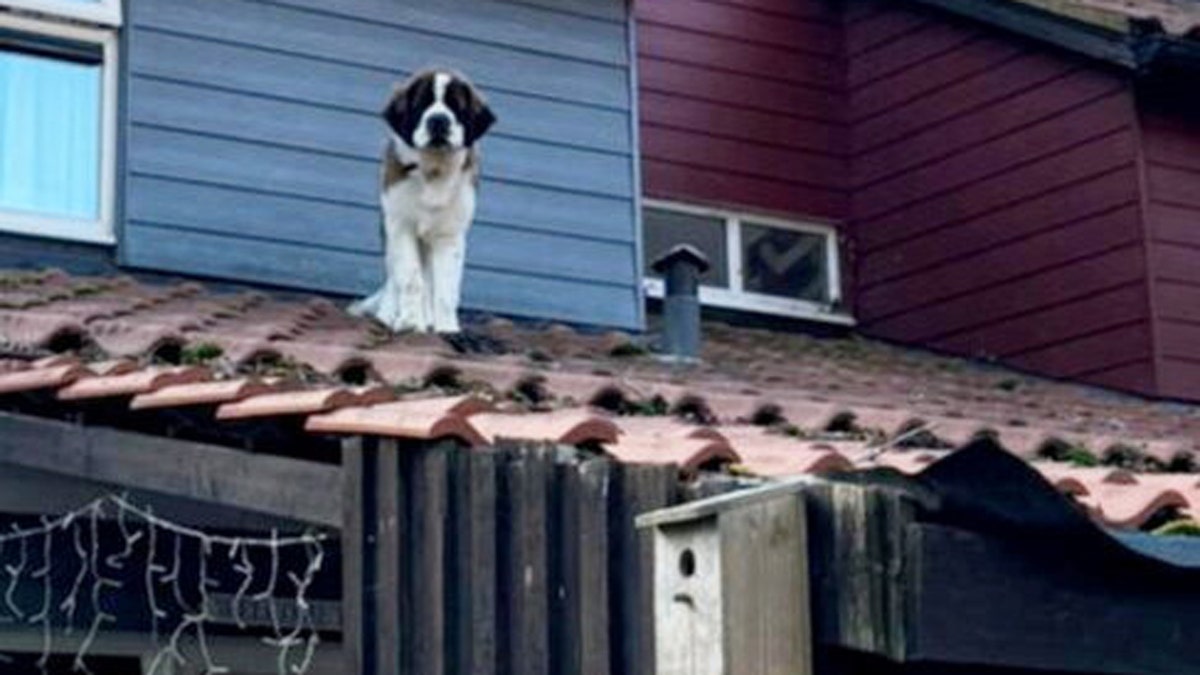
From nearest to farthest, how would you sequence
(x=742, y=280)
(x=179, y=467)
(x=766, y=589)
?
1. (x=766, y=589)
2. (x=179, y=467)
3. (x=742, y=280)

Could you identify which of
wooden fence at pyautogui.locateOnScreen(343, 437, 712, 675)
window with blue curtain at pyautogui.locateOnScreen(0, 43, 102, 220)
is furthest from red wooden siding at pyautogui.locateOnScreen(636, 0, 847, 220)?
wooden fence at pyautogui.locateOnScreen(343, 437, 712, 675)

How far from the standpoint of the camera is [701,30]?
12.2 m

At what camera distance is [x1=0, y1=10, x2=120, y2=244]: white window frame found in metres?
8.58

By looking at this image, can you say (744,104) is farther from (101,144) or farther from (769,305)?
(101,144)

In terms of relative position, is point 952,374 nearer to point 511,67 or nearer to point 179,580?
point 511,67

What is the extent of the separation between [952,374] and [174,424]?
6025mm

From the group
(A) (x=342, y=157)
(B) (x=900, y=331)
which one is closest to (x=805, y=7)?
(B) (x=900, y=331)

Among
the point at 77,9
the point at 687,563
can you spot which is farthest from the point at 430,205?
the point at 687,563

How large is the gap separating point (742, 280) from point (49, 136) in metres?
4.26

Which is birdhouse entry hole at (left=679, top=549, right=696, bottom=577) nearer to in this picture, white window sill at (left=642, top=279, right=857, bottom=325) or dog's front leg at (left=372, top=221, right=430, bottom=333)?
dog's front leg at (left=372, top=221, right=430, bottom=333)

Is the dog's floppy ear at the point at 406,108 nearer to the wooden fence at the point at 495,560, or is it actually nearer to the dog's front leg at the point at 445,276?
the dog's front leg at the point at 445,276

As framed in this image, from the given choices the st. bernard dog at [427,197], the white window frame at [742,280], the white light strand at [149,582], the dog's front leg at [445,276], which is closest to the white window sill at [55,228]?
the st. bernard dog at [427,197]

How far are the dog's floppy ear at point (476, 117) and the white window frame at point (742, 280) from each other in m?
3.63

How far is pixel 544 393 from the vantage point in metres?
6.28
